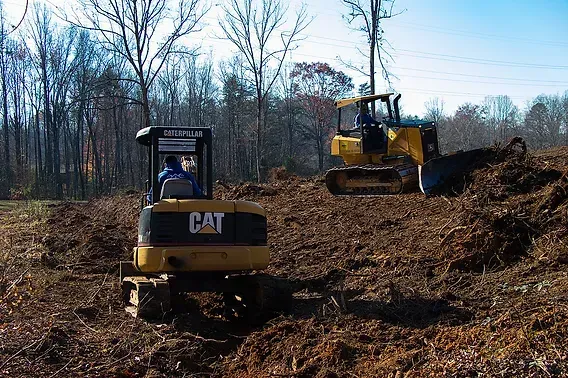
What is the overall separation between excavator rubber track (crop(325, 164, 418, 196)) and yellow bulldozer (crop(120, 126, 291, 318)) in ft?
23.8

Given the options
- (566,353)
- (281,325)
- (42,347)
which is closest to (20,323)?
(42,347)

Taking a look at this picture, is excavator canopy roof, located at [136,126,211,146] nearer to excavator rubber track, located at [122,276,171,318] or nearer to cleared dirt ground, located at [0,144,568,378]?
excavator rubber track, located at [122,276,171,318]

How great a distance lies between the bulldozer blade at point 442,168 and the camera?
14.0 meters

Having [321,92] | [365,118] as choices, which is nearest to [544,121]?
[321,92]

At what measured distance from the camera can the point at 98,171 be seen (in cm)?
5328

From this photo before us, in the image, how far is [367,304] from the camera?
7.80 meters

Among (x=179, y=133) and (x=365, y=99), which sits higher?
(x=365, y=99)

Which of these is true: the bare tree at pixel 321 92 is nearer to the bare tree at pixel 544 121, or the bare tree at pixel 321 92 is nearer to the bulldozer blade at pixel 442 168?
the bare tree at pixel 544 121

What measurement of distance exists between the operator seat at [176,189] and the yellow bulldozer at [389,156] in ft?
24.0

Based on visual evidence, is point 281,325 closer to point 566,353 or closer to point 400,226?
point 566,353

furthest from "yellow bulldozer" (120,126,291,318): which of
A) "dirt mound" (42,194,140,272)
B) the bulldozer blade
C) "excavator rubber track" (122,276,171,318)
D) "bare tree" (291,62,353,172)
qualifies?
"bare tree" (291,62,353,172)

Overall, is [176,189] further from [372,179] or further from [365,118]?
[365,118]

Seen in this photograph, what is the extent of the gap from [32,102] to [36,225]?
130ft

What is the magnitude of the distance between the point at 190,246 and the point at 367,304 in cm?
235
